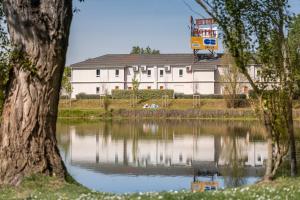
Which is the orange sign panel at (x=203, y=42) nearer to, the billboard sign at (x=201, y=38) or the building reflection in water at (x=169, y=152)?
the billboard sign at (x=201, y=38)

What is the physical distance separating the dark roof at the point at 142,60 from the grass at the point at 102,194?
83.8 m

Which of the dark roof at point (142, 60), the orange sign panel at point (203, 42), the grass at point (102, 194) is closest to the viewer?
the grass at point (102, 194)

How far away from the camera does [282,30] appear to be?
17188 millimetres

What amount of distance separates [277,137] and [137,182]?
787 cm

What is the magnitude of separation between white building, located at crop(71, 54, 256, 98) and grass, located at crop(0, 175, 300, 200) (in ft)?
272

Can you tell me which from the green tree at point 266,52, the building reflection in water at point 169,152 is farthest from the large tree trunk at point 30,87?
the building reflection in water at point 169,152

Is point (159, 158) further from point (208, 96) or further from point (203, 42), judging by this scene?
point (203, 42)

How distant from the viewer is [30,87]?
1335 centimetres

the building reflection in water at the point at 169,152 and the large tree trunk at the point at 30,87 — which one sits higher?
the large tree trunk at the point at 30,87

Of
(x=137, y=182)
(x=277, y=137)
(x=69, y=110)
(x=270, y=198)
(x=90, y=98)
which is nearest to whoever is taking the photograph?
(x=270, y=198)

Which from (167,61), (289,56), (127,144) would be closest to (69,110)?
(167,61)

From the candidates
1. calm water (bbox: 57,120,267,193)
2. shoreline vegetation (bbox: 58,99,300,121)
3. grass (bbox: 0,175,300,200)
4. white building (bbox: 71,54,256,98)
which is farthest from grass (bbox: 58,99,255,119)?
grass (bbox: 0,175,300,200)

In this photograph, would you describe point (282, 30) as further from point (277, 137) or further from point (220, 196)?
point (220, 196)

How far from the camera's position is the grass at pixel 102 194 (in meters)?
10.3
